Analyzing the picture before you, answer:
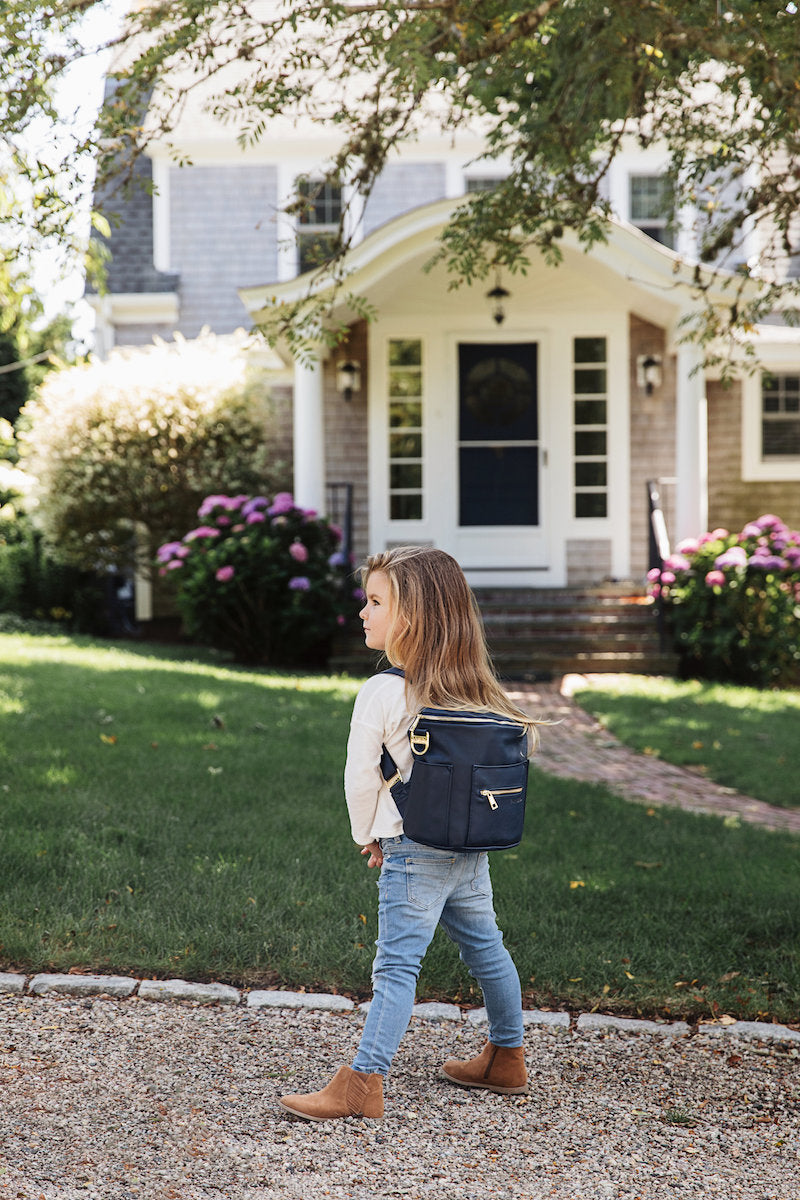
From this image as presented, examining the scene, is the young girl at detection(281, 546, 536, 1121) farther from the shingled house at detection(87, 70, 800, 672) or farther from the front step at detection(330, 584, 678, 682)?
the shingled house at detection(87, 70, 800, 672)

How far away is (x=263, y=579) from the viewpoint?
9859mm

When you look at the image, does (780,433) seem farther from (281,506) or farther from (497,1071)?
(497,1071)

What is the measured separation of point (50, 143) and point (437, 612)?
10.4ft

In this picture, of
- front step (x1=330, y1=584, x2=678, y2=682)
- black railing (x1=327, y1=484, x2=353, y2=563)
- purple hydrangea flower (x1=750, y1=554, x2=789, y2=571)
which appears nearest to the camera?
purple hydrangea flower (x1=750, y1=554, x2=789, y2=571)

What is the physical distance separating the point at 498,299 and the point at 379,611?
30.8 feet

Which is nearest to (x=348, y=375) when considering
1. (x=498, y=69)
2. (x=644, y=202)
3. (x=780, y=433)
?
(x=644, y=202)

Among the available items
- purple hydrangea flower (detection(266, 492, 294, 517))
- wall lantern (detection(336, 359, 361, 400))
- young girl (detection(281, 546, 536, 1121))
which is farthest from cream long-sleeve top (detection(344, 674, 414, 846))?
wall lantern (detection(336, 359, 361, 400))

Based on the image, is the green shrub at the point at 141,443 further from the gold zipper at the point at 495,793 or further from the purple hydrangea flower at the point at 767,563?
the gold zipper at the point at 495,793

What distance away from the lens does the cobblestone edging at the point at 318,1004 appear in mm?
3129

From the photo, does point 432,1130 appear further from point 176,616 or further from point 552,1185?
point 176,616

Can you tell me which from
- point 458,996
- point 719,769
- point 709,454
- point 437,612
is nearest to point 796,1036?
point 458,996

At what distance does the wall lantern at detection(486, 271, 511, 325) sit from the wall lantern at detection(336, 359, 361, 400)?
5.15ft

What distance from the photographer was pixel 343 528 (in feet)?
37.7

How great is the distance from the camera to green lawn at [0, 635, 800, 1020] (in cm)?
338
